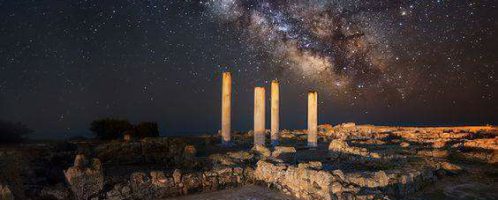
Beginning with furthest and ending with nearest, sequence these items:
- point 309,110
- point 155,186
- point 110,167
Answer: point 309,110 < point 110,167 < point 155,186

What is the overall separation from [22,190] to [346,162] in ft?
42.6

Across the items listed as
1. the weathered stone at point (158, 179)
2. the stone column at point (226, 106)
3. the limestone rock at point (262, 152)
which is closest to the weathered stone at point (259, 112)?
the stone column at point (226, 106)

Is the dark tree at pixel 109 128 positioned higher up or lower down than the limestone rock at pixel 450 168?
higher up

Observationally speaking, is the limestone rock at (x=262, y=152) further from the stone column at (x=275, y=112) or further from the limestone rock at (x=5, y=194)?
the limestone rock at (x=5, y=194)

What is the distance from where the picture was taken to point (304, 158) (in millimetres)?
18953

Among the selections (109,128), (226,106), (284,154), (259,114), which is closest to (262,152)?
(284,154)

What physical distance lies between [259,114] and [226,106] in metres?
2.50

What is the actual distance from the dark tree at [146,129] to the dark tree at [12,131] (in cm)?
947

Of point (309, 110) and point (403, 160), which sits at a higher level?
point (309, 110)

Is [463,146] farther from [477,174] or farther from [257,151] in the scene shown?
[257,151]

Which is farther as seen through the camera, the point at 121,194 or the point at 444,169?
the point at 444,169

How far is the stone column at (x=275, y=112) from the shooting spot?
24.9 m

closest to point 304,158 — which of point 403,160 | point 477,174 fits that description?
point 403,160

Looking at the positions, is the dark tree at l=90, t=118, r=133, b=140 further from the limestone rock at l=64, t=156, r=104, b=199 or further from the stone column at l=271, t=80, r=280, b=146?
the limestone rock at l=64, t=156, r=104, b=199
